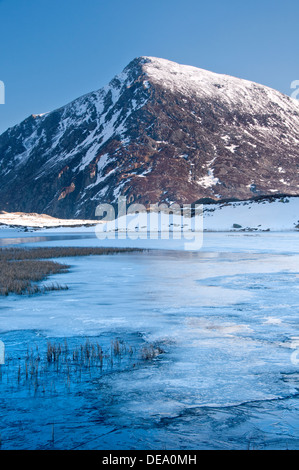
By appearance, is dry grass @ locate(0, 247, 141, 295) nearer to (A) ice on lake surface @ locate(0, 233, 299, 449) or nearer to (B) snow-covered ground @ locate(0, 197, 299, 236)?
(A) ice on lake surface @ locate(0, 233, 299, 449)

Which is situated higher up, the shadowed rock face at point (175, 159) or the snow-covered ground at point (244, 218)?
the shadowed rock face at point (175, 159)

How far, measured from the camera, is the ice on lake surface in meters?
5.25

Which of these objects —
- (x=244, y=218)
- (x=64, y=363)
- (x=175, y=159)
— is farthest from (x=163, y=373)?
(x=175, y=159)

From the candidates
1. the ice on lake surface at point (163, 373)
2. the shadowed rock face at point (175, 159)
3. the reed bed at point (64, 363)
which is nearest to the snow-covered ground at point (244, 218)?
the ice on lake surface at point (163, 373)

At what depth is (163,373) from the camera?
718 cm

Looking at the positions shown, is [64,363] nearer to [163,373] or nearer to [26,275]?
[163,373]

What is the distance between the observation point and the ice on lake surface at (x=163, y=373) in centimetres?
525

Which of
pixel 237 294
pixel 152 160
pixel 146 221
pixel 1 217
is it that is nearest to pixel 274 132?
pixel 152 160

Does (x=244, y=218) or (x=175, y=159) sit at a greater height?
(x=175, y=159)

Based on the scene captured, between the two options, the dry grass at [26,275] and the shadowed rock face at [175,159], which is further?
the shadowed rock face at [175,159]

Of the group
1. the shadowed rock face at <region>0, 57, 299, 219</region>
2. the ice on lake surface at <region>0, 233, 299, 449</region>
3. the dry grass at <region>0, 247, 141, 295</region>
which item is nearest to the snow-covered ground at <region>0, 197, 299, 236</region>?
the dry grass at <region>0, 247, 141, 295</region>

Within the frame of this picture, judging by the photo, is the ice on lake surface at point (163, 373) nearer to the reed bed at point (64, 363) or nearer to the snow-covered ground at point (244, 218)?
the reed bed at point (64, 363)
